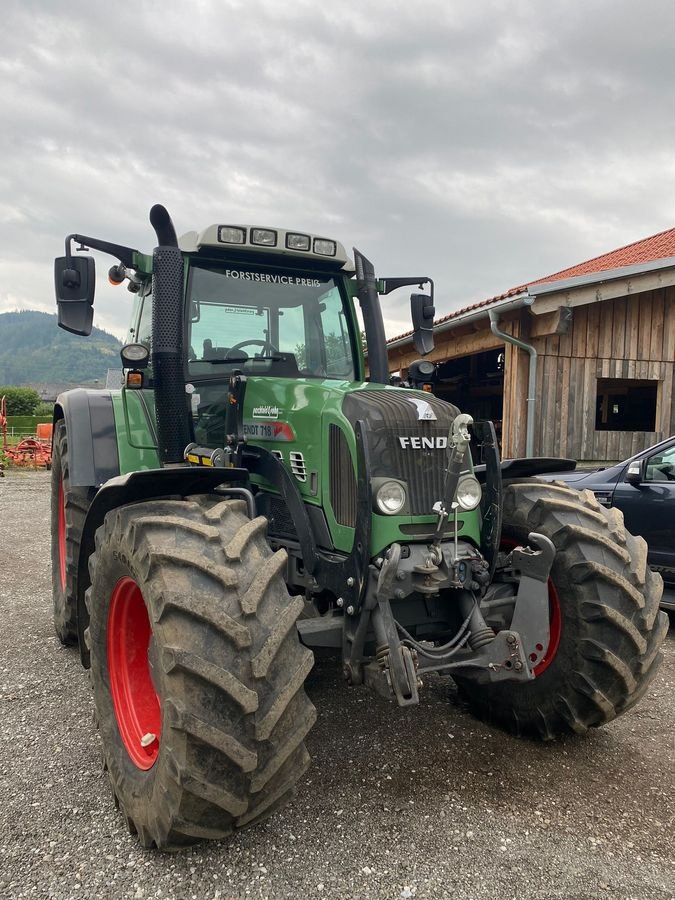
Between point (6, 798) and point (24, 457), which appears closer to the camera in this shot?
point (6, 798)

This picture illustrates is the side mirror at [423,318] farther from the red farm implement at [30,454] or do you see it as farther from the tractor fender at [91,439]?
the red farm implement at [30,454]

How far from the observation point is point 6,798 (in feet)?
9.14

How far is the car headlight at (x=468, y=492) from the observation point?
2984 mm

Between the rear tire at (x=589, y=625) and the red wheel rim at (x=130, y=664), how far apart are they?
56.0 inches

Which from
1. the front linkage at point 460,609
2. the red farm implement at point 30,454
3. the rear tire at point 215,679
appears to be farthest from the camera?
the red farm implement at point 30,454

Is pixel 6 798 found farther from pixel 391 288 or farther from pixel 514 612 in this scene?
pixel 391 288

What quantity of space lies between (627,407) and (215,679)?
41.2ft

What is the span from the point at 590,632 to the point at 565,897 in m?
1.10

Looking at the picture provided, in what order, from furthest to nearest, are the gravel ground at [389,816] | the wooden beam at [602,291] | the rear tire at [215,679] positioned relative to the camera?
the wooden beam at [602,291] < the gravel ground at [389,816] < the rear tire at [215,679]

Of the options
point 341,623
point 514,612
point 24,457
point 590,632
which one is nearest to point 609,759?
point 590,632

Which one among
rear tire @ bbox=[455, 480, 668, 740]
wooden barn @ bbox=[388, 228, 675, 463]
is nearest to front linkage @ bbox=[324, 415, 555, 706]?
rear tire @ bbox=[455, 480, 668, 740]

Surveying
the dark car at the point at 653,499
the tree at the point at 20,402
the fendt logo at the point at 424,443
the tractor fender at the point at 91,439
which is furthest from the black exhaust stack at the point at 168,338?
the tree at the point at 20,402

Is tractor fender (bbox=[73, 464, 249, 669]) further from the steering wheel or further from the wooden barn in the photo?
the wooden barn

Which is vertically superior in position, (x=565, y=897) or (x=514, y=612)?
(x=514, y=612)
